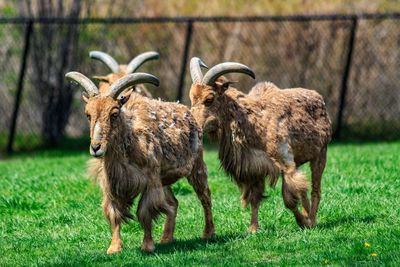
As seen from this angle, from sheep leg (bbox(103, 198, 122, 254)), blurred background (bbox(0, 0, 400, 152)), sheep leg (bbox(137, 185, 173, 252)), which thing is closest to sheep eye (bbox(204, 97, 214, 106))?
sheep leg (bbox(137, 185, 173, 252))

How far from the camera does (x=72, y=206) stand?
1195cm

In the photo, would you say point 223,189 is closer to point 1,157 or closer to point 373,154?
point 373,154

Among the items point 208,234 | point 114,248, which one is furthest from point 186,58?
point 114,248

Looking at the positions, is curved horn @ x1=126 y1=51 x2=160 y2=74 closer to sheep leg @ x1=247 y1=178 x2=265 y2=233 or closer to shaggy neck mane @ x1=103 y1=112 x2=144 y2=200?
sheep leg @ x1=247 y1=178 x2=265 y2=233

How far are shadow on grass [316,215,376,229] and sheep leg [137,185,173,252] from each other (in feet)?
5.61

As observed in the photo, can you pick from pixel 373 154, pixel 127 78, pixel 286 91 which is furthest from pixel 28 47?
pixel 127 78

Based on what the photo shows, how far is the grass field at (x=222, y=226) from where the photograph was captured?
8.68 meters

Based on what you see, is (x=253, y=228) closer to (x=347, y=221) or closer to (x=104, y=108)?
(x=347, y=221)

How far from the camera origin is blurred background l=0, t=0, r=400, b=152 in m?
21.1

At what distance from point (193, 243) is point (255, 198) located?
1.05 meters

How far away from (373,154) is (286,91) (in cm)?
482

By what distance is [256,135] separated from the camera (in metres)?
10.4

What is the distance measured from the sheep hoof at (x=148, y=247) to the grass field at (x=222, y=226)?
99mm

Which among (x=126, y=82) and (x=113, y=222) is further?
(x=113, y=222)
